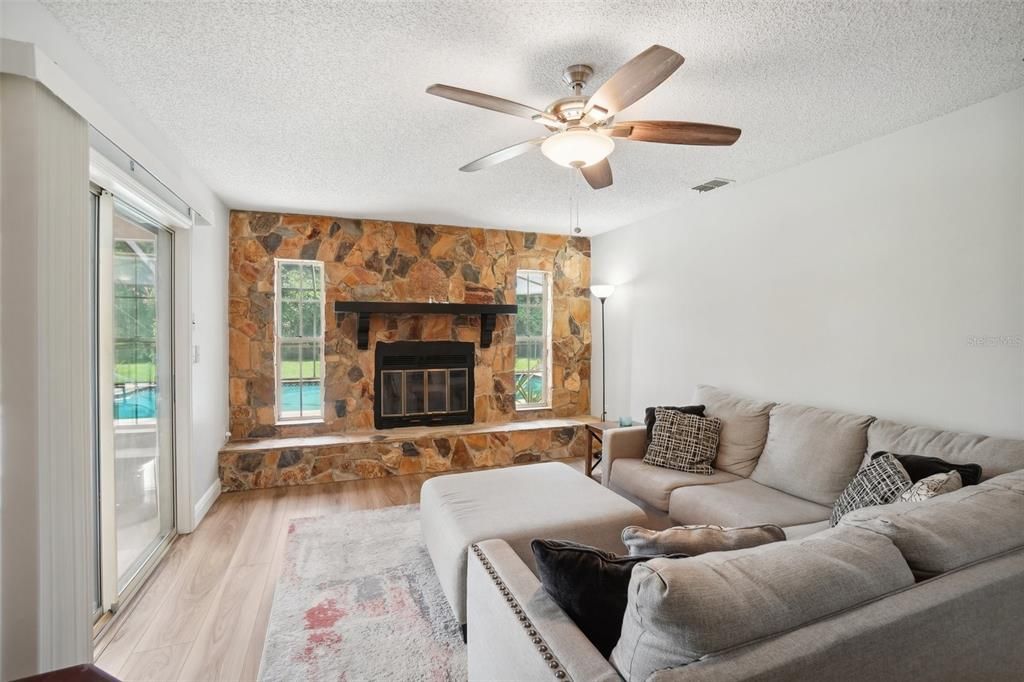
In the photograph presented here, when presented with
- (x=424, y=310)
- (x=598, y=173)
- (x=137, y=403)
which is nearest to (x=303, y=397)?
(x=424, y=310)

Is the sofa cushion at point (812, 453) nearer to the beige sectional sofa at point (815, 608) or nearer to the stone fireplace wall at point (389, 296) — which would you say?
the beige sectional sofa at point (815, 608)

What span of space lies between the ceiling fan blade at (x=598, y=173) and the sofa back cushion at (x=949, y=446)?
6.37ft

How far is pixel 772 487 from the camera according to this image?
285 centimetres

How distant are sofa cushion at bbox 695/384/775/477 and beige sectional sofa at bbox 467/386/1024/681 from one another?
1416 mm

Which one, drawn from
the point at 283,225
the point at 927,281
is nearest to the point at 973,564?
the point at 927,281

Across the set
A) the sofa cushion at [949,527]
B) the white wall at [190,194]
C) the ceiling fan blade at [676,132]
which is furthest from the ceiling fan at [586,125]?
the sofa cushion at [949,527]

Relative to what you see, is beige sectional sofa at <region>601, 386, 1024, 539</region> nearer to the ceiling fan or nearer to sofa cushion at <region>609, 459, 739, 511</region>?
sofa cushion at <region>609, 459, 739, 511</region>

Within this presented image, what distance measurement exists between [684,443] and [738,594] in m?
2.37

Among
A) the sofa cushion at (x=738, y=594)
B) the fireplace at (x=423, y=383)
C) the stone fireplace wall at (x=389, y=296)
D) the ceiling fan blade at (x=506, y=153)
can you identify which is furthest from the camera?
the fireplace at (x=423, y=383)

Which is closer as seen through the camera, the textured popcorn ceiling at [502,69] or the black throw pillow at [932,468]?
the textured popcorn ceiling at [502,69]

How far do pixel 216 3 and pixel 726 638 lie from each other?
91.0 inches

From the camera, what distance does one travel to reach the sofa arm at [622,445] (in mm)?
3539

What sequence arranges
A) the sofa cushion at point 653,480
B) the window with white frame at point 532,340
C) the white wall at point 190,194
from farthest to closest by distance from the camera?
the window with white frame at point 532,340 < the sofa cushion at point 653,480 < the white wall at point 190,194

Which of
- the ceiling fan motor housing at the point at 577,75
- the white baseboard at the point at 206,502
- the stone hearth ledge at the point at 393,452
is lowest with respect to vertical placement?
the white baseboard at the point at 206,502
